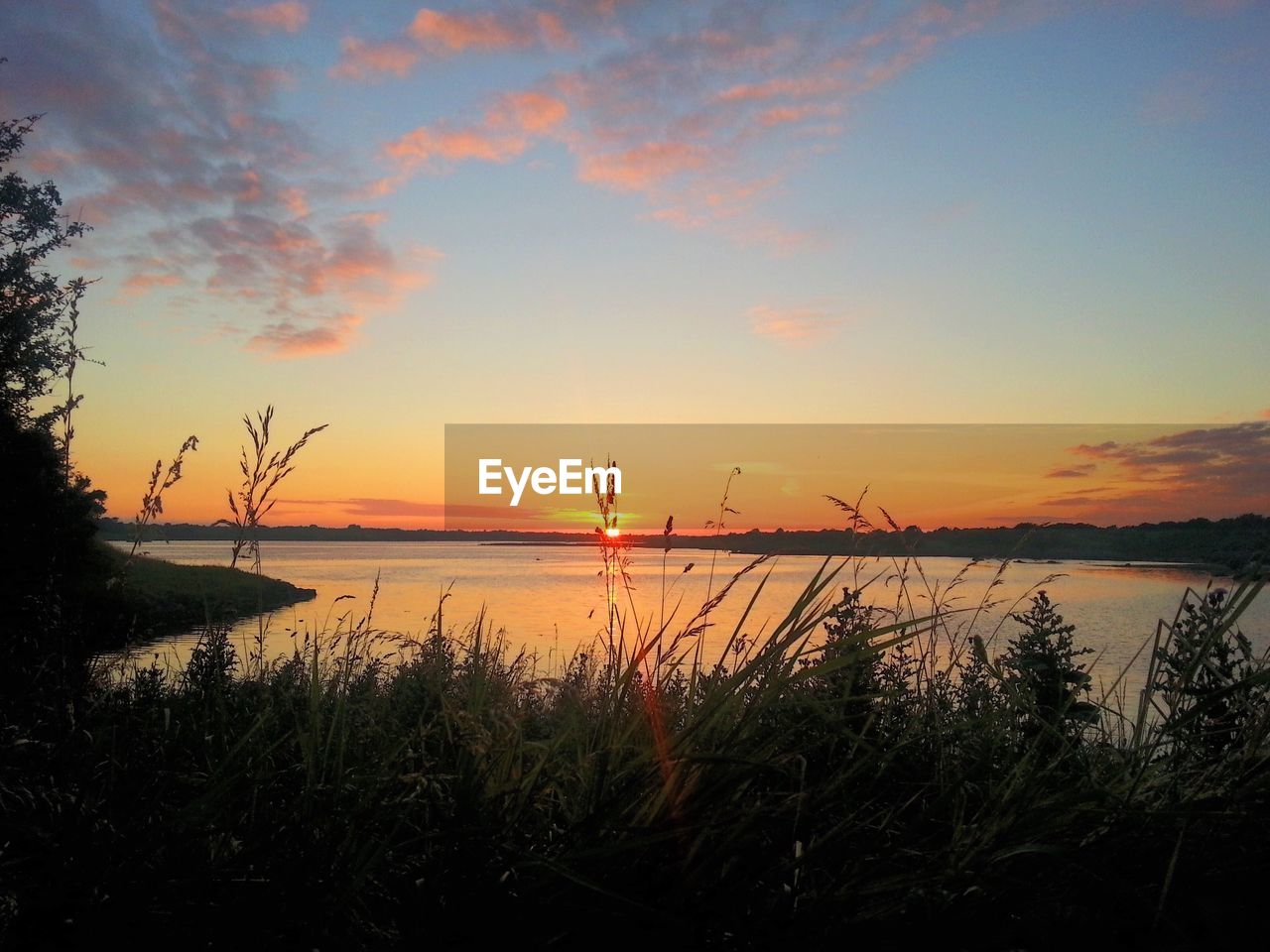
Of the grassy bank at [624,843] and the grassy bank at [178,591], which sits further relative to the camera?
the grassy bank at [178,591]

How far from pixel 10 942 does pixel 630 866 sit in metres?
1.24

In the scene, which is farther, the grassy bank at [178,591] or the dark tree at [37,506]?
the grassy bank at [178,591]

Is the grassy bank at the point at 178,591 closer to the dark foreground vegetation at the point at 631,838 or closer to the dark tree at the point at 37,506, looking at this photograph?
the dark tree at the point at 37,506

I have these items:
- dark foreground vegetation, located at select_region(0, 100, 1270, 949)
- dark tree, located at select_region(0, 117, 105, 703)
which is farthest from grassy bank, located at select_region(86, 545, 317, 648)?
dark foreground vegetation, located at select_region(0, 100, 1270, 949)

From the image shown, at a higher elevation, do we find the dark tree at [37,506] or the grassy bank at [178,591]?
the dark tree at [37,506]

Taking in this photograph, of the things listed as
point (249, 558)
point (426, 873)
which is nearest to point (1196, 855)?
point (426, 873)

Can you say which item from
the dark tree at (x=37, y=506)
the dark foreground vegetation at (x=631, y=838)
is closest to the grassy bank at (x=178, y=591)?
the dark tree at (x=37, y=506)

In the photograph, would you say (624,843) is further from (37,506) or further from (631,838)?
(37,506)

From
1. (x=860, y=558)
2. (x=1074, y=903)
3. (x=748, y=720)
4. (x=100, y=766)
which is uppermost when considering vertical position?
(x=860, y=558)

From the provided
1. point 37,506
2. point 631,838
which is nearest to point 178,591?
point 37,506

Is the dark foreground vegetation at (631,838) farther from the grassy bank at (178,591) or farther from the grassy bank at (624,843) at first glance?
the grassy bank at (178,591)

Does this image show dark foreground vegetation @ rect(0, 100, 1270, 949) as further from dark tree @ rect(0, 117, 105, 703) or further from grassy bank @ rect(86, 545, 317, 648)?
grassy bank @ rect(86, 545, 317, 648)

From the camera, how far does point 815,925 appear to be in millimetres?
1813

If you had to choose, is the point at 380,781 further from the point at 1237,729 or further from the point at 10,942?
the point at 1237,729
